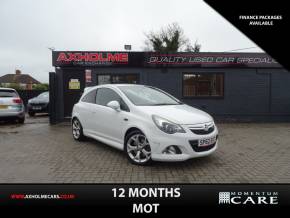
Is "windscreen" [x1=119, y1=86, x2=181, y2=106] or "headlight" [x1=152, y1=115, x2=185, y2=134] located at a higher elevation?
"windscreen" [x1=119, y1=86, x2=181, y2=106]

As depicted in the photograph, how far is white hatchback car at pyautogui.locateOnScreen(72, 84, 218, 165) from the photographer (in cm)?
426

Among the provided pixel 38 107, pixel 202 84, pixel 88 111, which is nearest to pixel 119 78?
pixel 202 84

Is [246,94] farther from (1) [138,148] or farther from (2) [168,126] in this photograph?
(1) [138,148]

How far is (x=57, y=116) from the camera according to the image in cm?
1070

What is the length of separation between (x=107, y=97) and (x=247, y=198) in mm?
3804

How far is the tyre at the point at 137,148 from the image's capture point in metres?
4.50

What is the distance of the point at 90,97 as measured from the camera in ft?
20.9

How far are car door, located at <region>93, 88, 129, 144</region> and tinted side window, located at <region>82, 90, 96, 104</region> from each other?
6.4 inches

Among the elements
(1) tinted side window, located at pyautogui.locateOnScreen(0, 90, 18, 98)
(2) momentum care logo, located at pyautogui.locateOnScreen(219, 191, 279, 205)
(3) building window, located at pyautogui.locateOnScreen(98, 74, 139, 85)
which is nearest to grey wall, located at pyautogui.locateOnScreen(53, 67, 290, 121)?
(3) building window, located at pyautogui.locateOnScreen(98, 74, 139, 85)

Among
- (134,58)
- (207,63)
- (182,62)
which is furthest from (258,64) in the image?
(134,58)

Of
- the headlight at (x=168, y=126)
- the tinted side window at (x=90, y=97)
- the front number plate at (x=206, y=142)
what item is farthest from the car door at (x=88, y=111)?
the front number plate at (x=206, y=142)

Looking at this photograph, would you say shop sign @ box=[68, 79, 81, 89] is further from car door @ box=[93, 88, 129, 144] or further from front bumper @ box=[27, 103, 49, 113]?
car door @ box=[93, 88, 129, 144]

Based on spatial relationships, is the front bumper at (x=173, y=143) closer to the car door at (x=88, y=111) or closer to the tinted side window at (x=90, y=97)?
the car door at (x=88, y=111)

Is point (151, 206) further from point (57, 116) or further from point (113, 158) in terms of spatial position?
point (57, 116)
